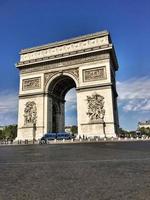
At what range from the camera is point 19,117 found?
33750 mm

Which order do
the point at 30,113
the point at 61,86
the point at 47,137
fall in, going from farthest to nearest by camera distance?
the point at 61,86
the point at 30,113
the point at 47,137

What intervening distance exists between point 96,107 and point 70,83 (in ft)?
32.2

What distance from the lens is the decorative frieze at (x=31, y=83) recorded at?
3385 cm

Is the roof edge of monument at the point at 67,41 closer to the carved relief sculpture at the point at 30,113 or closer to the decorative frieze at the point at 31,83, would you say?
the decorative frieze at the point at 31,83

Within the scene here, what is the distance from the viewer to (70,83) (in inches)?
1475

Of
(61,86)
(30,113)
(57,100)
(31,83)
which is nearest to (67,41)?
(61,86)

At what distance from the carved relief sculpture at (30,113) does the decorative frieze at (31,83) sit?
96.5 inches

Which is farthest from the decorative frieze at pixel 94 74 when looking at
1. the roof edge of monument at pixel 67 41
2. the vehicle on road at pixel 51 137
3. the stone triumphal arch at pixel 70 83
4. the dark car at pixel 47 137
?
the dark car at pixel 47 137

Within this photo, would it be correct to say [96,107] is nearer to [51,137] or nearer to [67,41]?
[51,137]

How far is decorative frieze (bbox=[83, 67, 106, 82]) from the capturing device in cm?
2999

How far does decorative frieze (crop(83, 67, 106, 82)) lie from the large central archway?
2937 mm

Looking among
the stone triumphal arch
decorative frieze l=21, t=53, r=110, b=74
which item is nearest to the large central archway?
the stone triumphal arch

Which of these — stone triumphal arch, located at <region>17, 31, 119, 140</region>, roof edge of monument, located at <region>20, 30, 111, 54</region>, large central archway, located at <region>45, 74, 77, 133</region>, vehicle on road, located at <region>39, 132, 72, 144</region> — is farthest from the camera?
large central archway, located at <region>45, 74, 77, 133</region>

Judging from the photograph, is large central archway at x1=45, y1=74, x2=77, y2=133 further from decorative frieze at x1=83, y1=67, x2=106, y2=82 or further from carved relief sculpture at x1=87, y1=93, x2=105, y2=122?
carved relief sculpture at x1=87, y1=93, x2=105, y2=122
